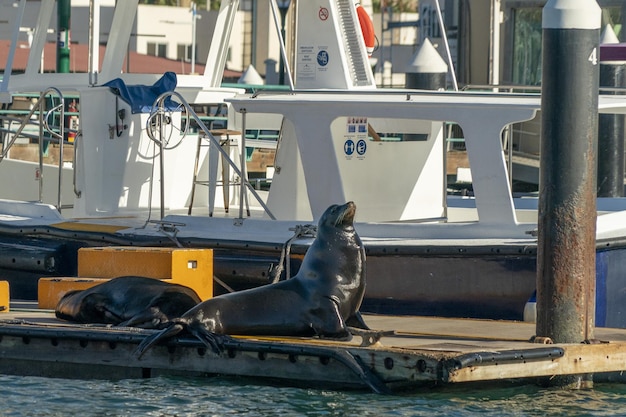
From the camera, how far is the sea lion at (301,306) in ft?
32.0

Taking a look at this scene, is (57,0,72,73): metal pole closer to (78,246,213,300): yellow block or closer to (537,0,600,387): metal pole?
(78,246,213,300): yellow block

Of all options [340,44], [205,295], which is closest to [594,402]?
[205,295]

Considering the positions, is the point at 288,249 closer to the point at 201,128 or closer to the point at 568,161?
the point at 201,128

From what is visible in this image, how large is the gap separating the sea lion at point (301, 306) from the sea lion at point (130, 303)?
0.37 m

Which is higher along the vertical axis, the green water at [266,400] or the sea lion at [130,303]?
the sea lion at [130,303]

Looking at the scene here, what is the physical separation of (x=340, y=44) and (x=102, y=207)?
8.69 feet

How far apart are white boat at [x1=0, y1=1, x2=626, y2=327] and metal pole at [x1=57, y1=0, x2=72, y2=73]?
486 cm

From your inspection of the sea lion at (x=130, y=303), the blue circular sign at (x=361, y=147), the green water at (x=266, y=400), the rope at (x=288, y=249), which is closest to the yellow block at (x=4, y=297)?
the sea lion at (x=130, y=303)

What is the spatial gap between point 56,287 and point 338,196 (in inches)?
92.5

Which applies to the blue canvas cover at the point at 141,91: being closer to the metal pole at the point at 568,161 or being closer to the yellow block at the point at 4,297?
the yellow block at the point at 4,297

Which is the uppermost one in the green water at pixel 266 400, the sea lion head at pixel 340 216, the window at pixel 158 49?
the window at pixel 158 49

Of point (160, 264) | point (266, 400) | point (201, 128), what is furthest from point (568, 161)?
point (201, 128)

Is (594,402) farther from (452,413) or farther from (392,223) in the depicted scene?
(392,223)

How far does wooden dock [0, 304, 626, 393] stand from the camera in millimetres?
9070
